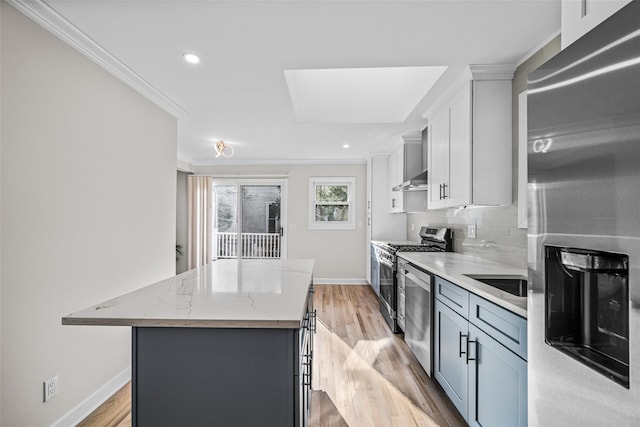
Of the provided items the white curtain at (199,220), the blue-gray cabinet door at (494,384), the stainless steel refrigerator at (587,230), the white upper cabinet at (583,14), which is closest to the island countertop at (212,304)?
the stainless steel refrigerator at (587,230)

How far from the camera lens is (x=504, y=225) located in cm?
248

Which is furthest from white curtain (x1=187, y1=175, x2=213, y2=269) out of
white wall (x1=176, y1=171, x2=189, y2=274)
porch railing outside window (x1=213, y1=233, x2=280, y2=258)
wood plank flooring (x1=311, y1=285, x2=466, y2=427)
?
wood plank flooring (x1=311, y1=285, x2=466, y2=427)

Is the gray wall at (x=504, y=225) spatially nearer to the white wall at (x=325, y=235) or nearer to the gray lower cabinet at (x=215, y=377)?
the gray lower cabinet at (x=215, y=377)

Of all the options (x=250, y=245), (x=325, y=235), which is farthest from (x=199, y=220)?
(x=325, y=235)

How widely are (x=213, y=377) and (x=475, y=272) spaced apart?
172cm

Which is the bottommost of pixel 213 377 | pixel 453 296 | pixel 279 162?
pixel 213 377

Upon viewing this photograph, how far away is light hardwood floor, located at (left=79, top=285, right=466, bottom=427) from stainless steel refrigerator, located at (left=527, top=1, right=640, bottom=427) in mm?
1191

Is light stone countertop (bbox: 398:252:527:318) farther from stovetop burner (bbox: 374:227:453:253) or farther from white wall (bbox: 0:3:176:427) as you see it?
white wall (bbox: 0:3:176:427)

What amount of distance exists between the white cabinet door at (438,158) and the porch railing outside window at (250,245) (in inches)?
149

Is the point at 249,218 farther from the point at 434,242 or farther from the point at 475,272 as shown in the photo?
the point at 475,272

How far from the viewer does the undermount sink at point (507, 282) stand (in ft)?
6.61

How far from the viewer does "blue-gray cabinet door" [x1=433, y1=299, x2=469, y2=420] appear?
191 cm

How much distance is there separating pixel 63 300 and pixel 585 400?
249 cm

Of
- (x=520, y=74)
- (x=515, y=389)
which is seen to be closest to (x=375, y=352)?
(x=515, y=389)
